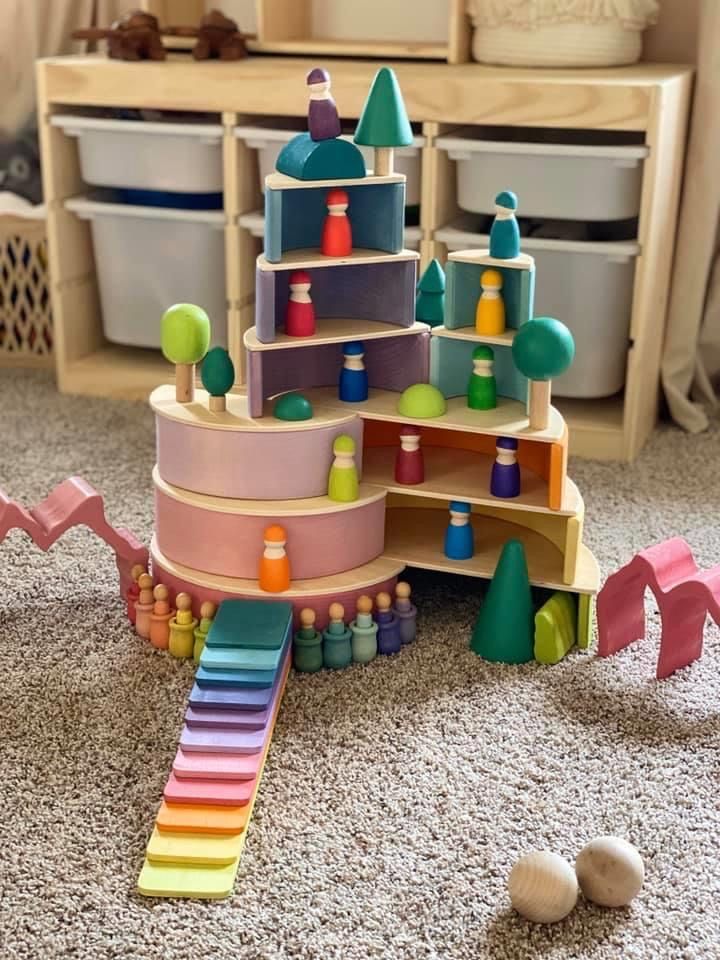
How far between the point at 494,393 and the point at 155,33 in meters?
1.12

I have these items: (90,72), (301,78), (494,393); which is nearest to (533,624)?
(494,393)

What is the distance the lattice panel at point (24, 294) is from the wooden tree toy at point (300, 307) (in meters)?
1.17

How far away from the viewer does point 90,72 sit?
A: 85.5 inches

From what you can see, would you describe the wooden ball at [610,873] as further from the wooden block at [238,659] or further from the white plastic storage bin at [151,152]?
the white plastic storage bin at [151,152]

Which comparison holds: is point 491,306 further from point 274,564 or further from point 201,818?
point 201,818

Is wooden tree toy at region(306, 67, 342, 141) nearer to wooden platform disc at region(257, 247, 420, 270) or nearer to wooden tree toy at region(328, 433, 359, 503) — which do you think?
wooden platform disc at region(257, 247, 420, 270)

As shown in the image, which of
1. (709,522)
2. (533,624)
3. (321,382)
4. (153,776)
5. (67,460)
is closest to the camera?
(153,776)

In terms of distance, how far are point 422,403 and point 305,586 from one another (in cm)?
26

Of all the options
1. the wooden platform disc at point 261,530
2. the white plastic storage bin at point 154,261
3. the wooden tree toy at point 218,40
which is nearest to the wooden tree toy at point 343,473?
the wooden platform disc at point 261,530

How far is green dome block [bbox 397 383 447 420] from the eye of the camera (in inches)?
57.2

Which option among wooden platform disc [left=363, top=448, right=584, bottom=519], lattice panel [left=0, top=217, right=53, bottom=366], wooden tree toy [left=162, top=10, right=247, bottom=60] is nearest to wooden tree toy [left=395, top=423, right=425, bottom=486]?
wooden platform disc [left=363, top=448, right=584, bottom=519]

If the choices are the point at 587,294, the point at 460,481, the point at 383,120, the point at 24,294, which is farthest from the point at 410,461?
the point at 24,294

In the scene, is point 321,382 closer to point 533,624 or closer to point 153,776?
point 533,624

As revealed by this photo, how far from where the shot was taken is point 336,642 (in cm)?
141
